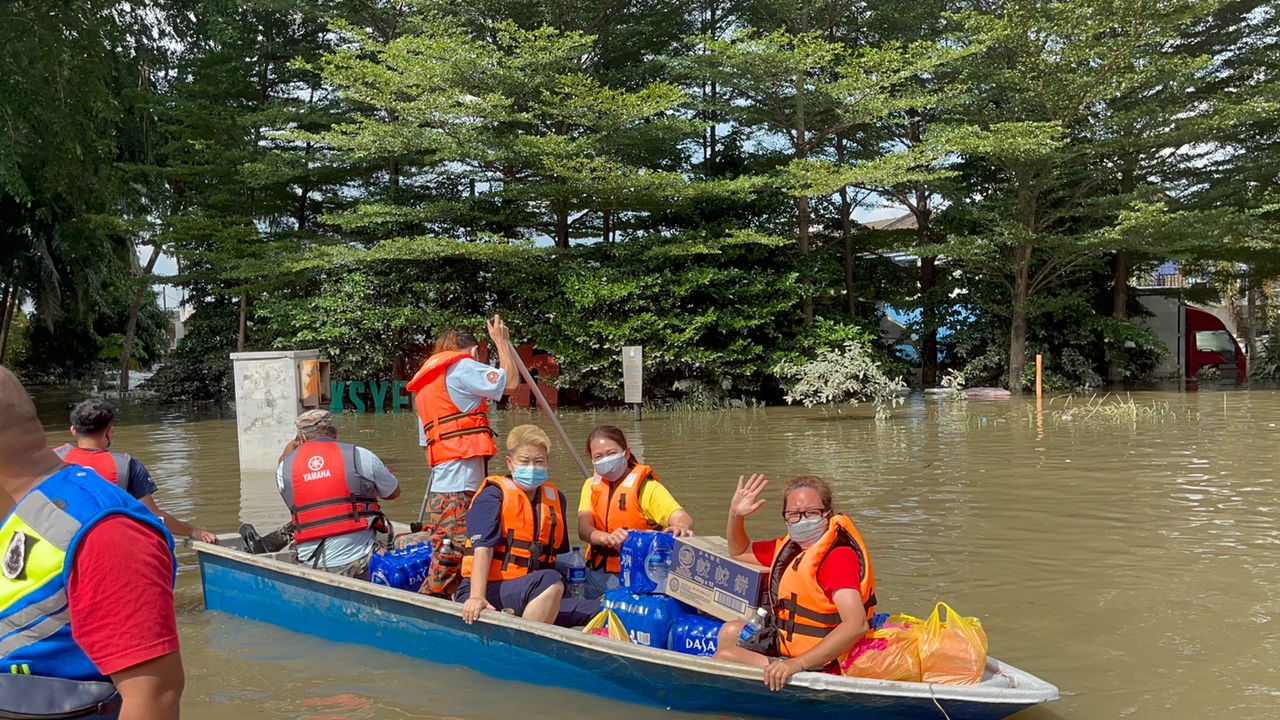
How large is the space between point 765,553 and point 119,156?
1037 inches

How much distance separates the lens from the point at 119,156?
26703 mm

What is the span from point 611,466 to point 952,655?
7.12 ft

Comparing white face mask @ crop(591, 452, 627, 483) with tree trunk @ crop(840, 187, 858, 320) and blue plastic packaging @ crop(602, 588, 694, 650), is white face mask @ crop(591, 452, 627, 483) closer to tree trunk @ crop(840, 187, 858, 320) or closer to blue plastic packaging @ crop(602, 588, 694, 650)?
blue plastic packaging @ crop(602, 588, 694, 650)

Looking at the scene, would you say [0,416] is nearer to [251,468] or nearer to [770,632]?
[770,632]

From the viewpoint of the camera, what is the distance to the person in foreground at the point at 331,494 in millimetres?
6109

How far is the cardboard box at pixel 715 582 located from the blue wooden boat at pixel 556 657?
1.60ft

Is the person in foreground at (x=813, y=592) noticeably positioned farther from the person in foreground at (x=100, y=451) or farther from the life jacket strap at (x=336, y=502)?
the person in foreground at (x=100, y=451)

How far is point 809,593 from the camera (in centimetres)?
430

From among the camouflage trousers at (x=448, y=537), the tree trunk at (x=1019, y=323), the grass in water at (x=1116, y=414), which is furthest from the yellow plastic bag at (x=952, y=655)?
the tree trunk at (x=1019, y=323)

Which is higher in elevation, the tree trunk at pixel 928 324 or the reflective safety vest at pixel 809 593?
the tree trunk at pixel 928 324

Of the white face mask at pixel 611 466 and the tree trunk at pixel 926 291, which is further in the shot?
the tree trunk at pixel 926 291

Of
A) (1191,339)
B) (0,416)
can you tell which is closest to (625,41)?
(1191,339)

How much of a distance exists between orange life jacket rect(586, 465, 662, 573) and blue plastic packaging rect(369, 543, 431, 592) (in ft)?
3.40

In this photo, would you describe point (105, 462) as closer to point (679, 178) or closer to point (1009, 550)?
point (1009, 550)
